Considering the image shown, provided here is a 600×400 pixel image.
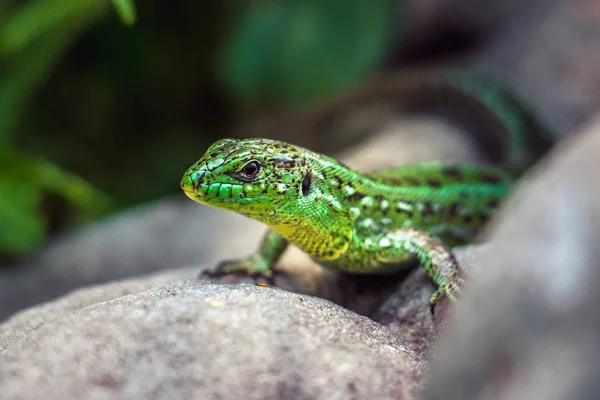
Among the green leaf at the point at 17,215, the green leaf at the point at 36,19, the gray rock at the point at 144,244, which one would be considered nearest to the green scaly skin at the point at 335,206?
the gray rock at the point at 144,244

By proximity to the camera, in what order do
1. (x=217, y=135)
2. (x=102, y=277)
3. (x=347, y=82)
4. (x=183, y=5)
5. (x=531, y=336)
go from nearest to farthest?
(x=531, y=336)
(x=102, y=277)
(x=347, y=82)
(x=183, y=5)
(x=217, y=135)

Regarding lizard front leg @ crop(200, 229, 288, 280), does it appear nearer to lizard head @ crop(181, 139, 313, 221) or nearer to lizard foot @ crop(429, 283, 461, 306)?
lizard head @ crop(181, 139, 313, 221)

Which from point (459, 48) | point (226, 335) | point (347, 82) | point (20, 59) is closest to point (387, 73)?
point (459, 48)

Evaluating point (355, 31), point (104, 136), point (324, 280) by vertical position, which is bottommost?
point (324, 280)

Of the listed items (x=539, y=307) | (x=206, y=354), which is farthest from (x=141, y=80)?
(x=539, y=307)

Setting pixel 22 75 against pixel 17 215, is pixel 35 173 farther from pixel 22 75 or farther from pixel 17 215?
pixel 22 75

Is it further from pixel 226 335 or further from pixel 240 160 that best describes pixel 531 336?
pixel 240 160
